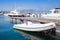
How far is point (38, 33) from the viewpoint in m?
28.7

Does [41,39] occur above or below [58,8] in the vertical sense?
below

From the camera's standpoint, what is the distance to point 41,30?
27703mm

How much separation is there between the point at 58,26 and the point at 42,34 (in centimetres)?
321

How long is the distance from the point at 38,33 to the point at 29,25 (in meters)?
2.09

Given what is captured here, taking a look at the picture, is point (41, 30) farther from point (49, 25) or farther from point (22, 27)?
point (22, 27)

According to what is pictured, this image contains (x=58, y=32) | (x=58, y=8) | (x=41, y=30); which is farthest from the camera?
(x=58, y=8)

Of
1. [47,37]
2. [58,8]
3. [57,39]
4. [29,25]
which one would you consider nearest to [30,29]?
[29,25]

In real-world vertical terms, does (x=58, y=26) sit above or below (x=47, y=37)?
above

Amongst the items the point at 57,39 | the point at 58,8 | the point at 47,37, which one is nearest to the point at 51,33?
the point at 47,37

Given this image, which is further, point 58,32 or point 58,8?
point 58,8

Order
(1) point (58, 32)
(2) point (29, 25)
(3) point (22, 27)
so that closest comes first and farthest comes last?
(1) point (58, 32) → (2) point (29, 25) → (3) point (22, 27)

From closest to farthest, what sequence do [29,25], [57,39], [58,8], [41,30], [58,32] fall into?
[57,39], [58,32], [41,30], [29,25], [58,8]

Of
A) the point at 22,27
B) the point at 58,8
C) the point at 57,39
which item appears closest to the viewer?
the point at 57,39

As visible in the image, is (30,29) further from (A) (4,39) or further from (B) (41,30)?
(A) (4,39)
